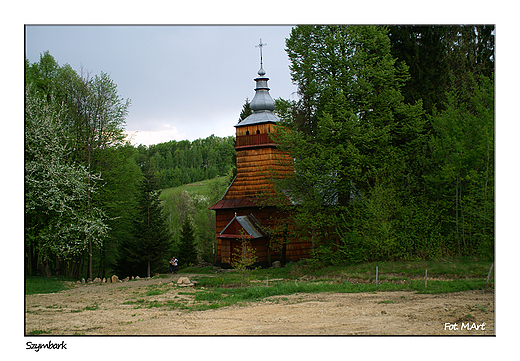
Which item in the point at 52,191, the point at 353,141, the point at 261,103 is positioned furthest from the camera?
the point at 261,103

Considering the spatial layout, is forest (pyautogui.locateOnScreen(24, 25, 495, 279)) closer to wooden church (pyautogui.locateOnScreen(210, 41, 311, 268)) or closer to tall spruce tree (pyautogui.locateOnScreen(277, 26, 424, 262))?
tall spruce tree (pyautogui.locateOnScreen(277, 26, 424, 262))

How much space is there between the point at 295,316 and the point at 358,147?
35.0ft

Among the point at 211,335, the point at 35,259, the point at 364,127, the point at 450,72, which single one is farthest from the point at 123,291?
the point at 450,72

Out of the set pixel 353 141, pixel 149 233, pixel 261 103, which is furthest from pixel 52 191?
pixel 353 141

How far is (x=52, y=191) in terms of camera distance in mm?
20031

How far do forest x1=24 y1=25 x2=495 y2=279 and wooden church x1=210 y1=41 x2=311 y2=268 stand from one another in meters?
2.97

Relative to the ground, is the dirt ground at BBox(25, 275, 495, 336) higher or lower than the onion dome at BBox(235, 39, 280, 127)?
lower

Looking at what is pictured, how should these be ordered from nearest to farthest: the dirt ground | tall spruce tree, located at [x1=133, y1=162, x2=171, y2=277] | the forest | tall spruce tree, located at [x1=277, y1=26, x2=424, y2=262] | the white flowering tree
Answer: the dirt ground < the forest < tall spruce tree, located at [x1=277, y1=26, x2=424, y2=262] < the white flowering tree < tall spruce tree, located at [x1=133, y1=162, x2=171, y2=277]

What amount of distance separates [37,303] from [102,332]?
584 cm

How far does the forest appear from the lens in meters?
17.4

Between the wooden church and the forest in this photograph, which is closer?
the forest

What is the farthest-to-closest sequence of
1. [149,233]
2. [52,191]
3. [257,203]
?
[149,233] → [257,203] → [52,191]

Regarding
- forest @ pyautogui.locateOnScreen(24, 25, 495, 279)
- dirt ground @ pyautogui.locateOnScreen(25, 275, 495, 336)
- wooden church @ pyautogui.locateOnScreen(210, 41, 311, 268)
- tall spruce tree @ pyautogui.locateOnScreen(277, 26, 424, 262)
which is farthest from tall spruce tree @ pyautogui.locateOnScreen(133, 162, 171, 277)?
dirt ground @ pyautogui.locateOnScreen(25, 275, 495, 336)

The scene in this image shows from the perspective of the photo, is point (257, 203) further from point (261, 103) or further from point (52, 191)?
point (52, 191)
